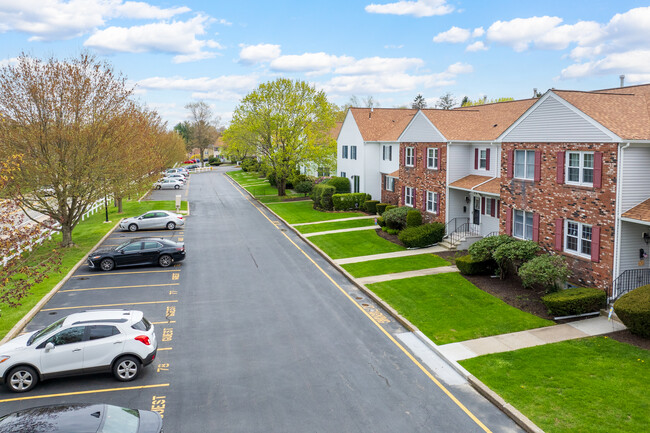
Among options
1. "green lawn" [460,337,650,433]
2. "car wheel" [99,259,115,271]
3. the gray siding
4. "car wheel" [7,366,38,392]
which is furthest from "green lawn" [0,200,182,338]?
the gray siding

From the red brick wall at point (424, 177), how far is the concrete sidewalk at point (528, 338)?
1370 cm

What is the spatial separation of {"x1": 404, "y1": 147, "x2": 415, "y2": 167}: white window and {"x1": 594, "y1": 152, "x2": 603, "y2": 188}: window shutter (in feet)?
52.4

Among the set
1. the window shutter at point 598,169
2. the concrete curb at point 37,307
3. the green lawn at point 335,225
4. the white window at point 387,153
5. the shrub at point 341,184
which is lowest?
the concrete curb at point 37,307

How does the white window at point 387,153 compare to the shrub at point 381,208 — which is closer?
the shrub at point 381,208

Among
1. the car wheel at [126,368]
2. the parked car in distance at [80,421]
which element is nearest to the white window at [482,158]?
the car wheel at [126,368]

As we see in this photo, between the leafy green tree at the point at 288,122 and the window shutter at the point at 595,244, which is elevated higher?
the leafy green tree at the point at 288,122

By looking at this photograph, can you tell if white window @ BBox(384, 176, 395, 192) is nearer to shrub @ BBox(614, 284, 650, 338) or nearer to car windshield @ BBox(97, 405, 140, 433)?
shrub @ BBox(614, 284, 650, 338)

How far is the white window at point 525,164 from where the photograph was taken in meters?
21.7

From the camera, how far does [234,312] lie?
18688 millimetres

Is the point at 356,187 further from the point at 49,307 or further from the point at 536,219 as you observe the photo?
the point at 49,307

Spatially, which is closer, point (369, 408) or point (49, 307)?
point (369, 408)

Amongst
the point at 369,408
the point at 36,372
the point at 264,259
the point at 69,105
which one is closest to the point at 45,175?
the point at 69,105

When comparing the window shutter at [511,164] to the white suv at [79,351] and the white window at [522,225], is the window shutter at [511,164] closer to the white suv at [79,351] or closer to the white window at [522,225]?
the white window at [522,225]

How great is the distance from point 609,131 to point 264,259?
17.2 m
